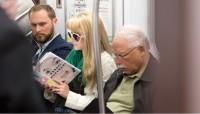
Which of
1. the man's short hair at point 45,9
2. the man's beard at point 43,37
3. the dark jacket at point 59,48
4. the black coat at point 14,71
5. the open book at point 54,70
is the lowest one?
the open book at point 54,70

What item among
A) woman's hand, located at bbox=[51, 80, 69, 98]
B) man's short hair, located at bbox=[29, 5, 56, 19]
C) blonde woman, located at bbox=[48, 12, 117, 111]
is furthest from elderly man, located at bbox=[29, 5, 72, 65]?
woman's hand, located at bbox=[51, 80, 69, 98]

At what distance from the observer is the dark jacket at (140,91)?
1.57 m

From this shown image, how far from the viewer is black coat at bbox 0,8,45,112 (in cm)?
66

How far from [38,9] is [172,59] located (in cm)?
143

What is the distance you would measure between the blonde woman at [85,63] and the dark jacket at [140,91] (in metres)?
0.07

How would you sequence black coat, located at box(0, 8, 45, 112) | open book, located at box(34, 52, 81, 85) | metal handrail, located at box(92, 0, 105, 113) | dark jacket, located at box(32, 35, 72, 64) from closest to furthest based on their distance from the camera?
black coat, located at box(0, 8, 45, 112)
metal handrail, located at box(92, 0, 105, 113)
open book, located at box(34, 52, 81, 85)
dark jacket, located at box(32, 35, 72, 64)

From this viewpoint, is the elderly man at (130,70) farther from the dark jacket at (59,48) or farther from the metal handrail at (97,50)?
the dark jacket at (59,48)

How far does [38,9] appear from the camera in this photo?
2123 mm

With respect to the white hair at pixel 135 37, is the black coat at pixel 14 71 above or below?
above

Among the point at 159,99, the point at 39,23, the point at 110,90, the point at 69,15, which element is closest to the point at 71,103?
the point at 110,90

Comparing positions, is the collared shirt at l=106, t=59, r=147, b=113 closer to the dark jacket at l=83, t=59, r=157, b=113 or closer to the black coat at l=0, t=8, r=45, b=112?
the dark jacket at l=83, t=59, r=157, b=113

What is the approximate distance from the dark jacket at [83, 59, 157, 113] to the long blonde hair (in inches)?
4.9

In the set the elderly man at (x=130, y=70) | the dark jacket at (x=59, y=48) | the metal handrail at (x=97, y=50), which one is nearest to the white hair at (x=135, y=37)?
the elderly man at (x=130, y=70)

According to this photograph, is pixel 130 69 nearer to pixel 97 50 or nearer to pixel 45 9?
pixel 97 50
